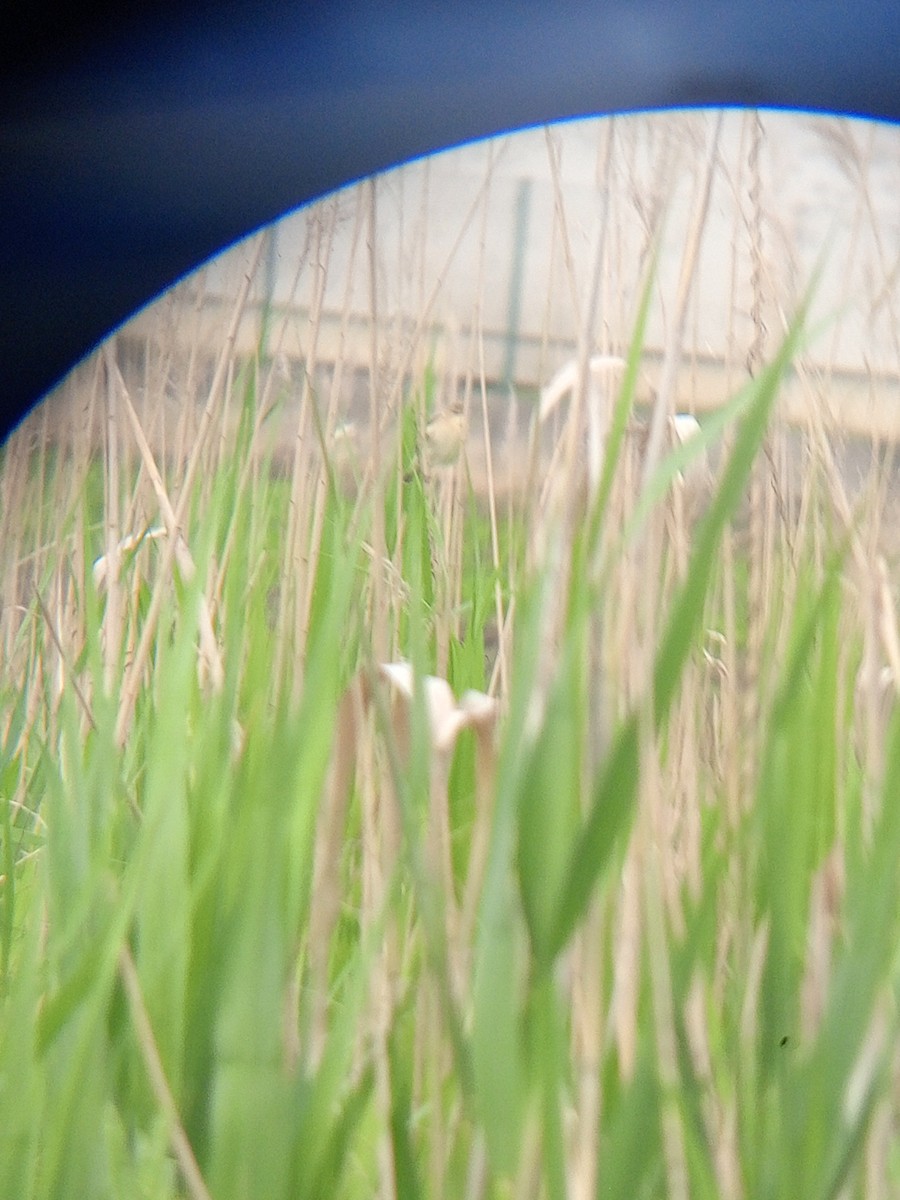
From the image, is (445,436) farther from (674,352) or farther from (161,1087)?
(161,1087)

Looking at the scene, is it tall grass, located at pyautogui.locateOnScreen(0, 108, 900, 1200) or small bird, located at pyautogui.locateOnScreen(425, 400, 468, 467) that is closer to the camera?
tall grass, located at pyautogui.locateOnScreen(0, 108, 900, 1200)

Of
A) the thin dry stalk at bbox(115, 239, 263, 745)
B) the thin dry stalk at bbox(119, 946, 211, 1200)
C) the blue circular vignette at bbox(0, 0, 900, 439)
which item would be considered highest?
the blue circular vignette at bbox(0, 0, 900, 439)

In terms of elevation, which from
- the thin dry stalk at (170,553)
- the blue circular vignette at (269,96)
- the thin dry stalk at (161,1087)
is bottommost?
the thin dry stalk at (161,1087)

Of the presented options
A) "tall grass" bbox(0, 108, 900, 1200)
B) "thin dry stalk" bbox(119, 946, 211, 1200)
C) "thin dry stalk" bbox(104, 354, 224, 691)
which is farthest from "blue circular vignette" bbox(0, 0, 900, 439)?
"thin dry stalk" bbox(119, 946, 211, 1200)

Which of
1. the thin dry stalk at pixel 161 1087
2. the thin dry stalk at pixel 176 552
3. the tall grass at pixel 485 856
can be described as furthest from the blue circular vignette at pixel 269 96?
the thin dry stalk at pixel 161 1087

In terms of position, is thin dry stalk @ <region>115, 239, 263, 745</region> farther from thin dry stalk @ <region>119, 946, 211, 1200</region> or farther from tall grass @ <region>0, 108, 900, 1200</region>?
thin dry stalk @ <region>119, 946, 211, 1200</region>

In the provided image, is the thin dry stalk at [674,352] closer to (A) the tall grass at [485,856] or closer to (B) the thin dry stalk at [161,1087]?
(A) the tall grass at [485,856]

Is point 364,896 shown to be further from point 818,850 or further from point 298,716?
point 818,850

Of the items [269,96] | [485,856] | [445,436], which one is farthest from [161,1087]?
[269,96]
